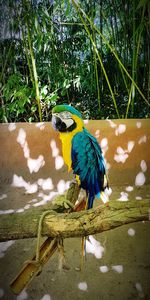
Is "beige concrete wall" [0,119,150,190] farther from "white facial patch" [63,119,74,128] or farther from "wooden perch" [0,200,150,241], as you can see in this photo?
"wooden perch" [0,200,150,241]

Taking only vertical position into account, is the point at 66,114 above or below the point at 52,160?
above

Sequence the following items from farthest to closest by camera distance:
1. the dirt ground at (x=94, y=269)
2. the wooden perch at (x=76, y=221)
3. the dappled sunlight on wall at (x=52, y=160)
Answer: the dappled sunlight on wall at (x=52, y=160) < the dirt ground at (x=94, y=269) < the wooden perch at (x=76, y=221)

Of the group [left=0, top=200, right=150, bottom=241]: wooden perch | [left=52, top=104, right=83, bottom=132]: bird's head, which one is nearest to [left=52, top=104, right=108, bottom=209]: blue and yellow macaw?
[left=52, top=104, right=83, bottom=132]: bird's head

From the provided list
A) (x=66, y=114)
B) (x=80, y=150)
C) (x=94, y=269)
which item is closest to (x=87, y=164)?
(x=80, y=150)

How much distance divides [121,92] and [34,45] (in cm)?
30

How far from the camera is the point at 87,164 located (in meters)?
0.85

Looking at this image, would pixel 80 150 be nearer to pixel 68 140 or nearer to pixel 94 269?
pixel 68 140

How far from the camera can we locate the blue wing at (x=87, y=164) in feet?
2.76

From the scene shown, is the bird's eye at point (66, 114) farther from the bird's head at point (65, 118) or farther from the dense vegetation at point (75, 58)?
the dense vegetation at point (75, 58)

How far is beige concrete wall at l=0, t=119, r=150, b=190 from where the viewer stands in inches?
35.6

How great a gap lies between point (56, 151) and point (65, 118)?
0.36 feet

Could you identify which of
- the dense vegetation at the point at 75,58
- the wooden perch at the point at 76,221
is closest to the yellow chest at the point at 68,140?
the dense vegetation at the point at 75,58

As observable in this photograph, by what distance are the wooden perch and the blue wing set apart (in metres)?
0.19

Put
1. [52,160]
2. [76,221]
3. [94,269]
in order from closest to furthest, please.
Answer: [76,221] → [94,269] → [52,160]
